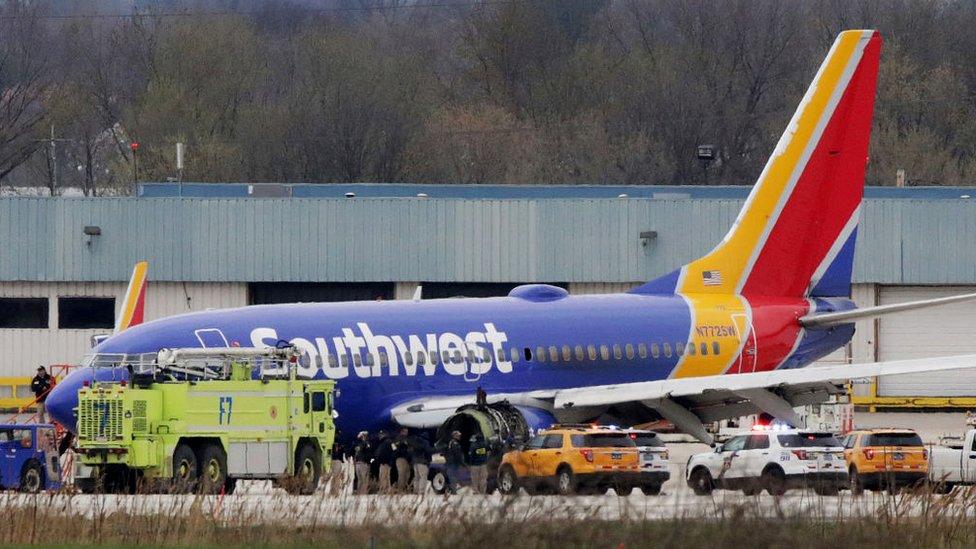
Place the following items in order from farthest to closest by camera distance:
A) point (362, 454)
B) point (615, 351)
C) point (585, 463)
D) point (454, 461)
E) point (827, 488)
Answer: point (615, 351) → point (362, 454) → point (454, 461) → point (585, 463) → point (827, 488)

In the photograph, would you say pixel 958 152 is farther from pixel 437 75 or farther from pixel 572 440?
pixel 572 440

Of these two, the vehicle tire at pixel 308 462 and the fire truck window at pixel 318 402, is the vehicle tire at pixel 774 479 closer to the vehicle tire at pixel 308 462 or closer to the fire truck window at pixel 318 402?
the vehicle tire at pixel 308 462

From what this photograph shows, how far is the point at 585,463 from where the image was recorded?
3441 cm

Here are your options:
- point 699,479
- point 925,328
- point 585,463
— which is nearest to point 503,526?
point 585,463

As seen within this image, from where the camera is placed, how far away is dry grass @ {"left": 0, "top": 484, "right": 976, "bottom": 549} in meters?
21.4

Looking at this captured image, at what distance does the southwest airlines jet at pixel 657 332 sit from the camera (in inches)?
1519

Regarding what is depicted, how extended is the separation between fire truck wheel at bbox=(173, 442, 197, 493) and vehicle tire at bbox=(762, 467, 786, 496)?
33.1ft

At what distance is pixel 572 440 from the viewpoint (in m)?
35.0

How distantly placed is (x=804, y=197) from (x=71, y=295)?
2898cm

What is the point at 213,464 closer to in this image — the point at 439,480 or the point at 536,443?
the point at 439,480

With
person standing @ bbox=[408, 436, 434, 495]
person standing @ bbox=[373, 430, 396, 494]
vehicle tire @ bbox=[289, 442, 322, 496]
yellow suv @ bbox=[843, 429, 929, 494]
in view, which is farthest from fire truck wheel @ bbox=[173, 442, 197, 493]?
yellow suv @ bbox=[843, 429, 929, 494]

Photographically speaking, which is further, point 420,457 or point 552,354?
point 552,354

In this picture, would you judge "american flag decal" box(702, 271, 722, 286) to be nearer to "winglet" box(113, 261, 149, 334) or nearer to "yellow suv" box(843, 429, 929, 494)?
"yellow suv" box(843, 429, 929, 494)

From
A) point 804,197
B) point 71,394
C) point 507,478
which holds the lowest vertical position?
point 507,478
